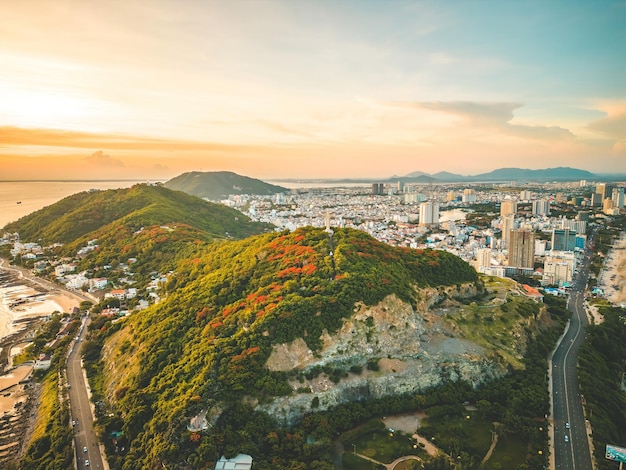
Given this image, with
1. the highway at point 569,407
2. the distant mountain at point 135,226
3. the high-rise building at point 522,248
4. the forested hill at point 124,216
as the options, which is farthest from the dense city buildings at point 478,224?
the highway at point 569,407

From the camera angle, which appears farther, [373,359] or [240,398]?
[373,359]

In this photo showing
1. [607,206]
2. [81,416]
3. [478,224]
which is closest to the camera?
[81,416]

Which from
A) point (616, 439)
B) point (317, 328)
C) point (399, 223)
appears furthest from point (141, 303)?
point (399, 223)

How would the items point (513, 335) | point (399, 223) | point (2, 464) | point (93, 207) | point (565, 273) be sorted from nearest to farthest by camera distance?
1. point (2, 464)
2. point (513, 335)
3. point (565, 273)
4. point (93, 207)
5. point (399, 223)

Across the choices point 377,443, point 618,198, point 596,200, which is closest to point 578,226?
point 618,198

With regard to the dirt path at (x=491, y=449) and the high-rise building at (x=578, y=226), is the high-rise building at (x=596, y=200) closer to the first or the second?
the high-rise building at (x=578, y=226)

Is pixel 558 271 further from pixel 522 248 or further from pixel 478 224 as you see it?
pixel 478 224

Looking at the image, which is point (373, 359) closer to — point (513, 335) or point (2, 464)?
point (513, 335)

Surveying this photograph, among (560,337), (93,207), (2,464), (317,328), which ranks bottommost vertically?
(2,464)
